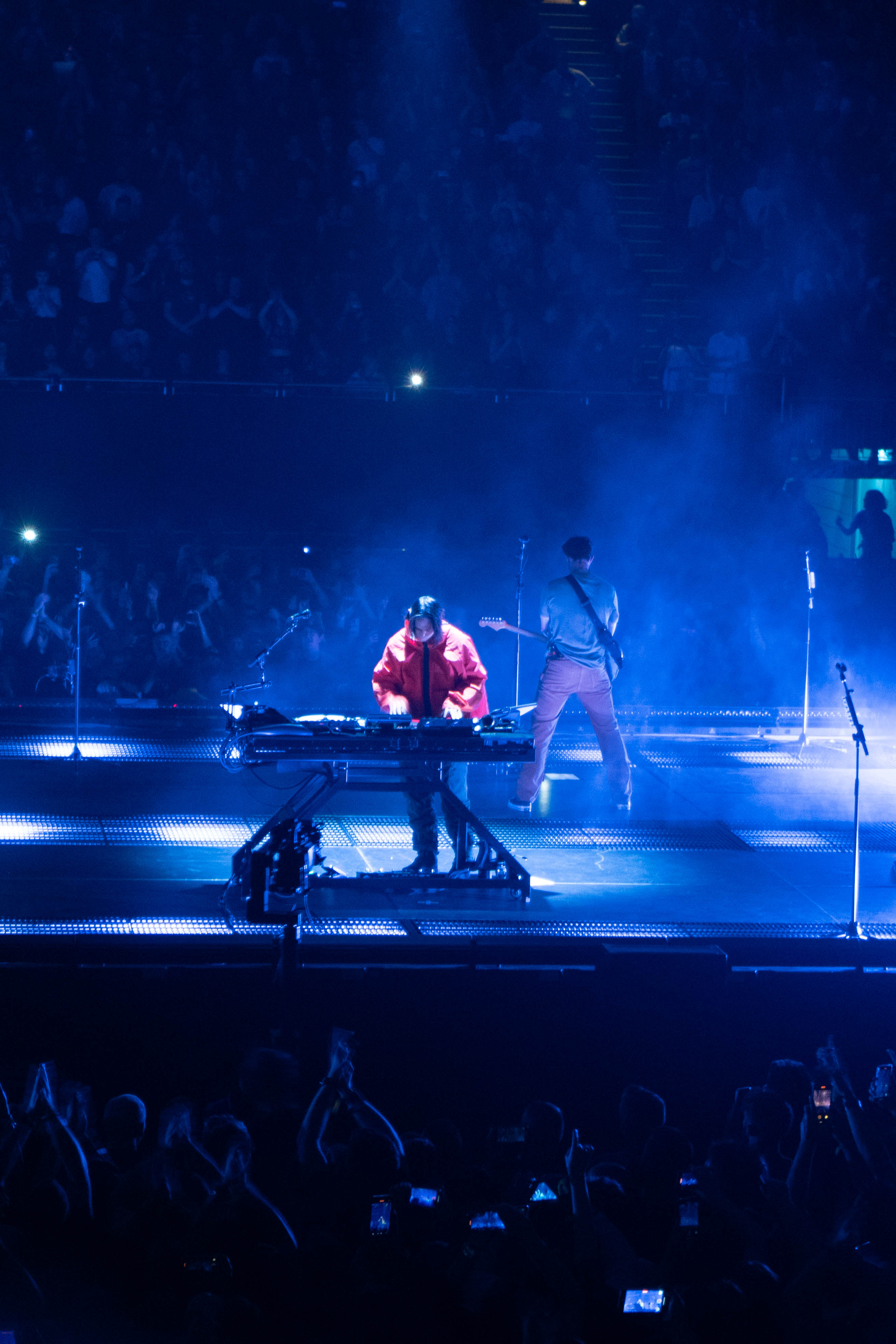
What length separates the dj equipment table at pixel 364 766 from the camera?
6.22m

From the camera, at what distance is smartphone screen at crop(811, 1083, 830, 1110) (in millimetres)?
4297

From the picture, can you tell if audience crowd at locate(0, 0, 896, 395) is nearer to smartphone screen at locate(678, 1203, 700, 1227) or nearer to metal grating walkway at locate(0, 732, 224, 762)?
metal grating walkway at locate(0, 732, 224, 762)

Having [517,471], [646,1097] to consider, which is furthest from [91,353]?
[646,1097]

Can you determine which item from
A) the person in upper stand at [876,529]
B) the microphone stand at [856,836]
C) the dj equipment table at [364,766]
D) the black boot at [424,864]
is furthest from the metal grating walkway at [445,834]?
the person in upper stand at [876,529]

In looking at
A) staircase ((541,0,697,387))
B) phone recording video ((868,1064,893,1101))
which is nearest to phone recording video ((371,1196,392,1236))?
phone recording video ((868,1064,893,1101))

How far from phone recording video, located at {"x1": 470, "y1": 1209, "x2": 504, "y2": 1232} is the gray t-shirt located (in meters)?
4.82

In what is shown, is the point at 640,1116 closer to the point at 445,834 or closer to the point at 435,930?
the point at 435,930

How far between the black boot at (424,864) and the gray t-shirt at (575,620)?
6.01 feet

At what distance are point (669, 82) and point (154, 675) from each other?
10611mm

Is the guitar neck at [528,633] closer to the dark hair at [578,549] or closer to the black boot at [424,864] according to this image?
the dark hair at [578,549]

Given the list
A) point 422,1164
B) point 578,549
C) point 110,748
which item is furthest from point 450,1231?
point 110,748

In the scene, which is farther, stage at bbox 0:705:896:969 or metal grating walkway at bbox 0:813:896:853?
metal grating walkway at bbox 0:813:896:853

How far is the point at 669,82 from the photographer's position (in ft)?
57.6

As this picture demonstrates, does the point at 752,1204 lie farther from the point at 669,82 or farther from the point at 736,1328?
the point at 669,82
